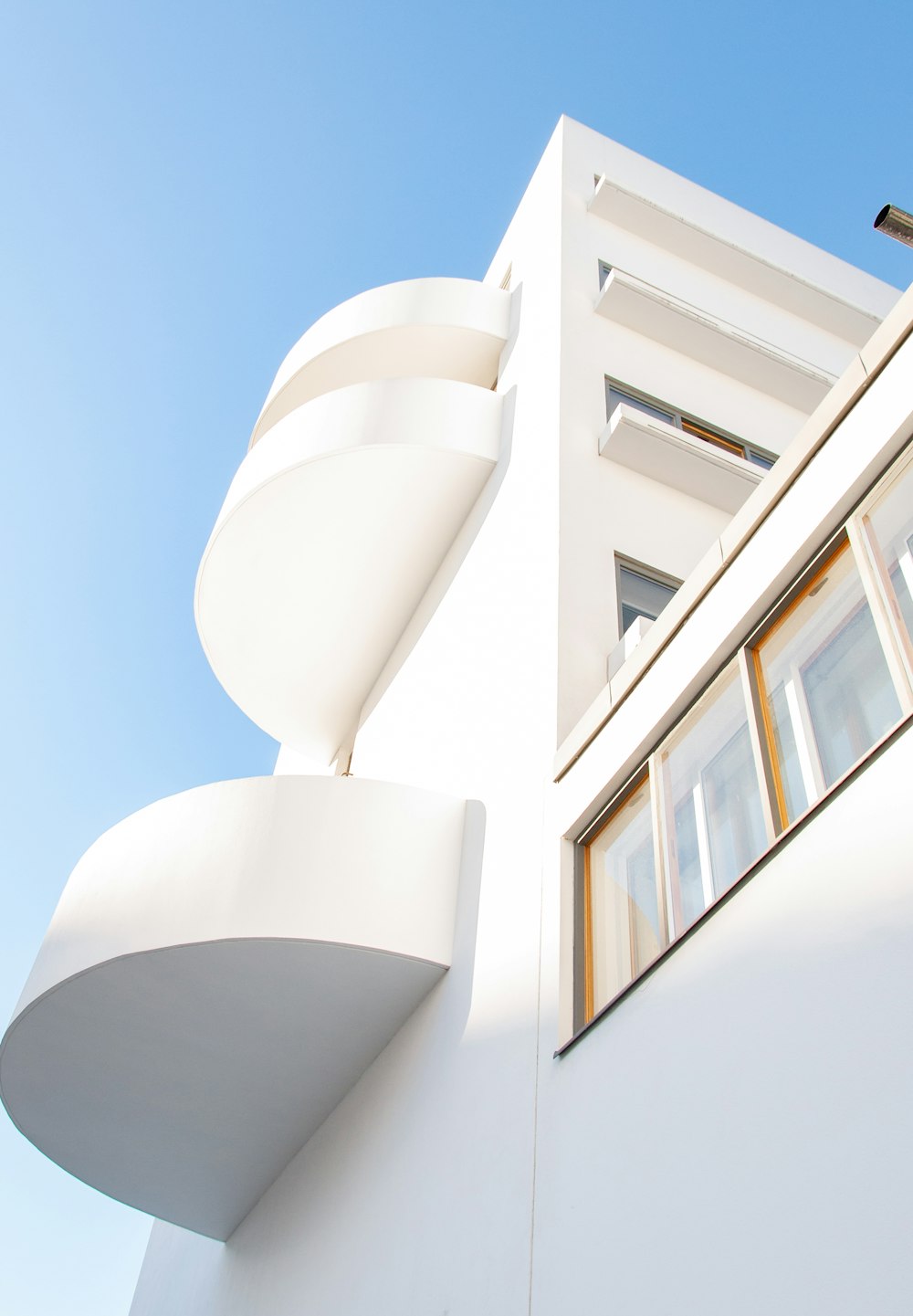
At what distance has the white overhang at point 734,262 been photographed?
16.0 m

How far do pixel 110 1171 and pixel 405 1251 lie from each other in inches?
200

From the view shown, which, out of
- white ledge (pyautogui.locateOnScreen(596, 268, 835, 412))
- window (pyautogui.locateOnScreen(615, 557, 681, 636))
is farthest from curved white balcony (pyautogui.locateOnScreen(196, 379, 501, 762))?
window (pyautogui.locateOnScreen(615, 557, 681, 636))

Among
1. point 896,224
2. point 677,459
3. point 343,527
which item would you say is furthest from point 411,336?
point 896,224

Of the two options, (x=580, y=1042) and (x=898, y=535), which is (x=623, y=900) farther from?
(x=898, y=535)

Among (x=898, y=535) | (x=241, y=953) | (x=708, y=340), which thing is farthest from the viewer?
(x=708, y=340)

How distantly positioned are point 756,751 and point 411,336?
1041 centimetres

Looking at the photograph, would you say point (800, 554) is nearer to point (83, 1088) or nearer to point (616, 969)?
point (616, 969)

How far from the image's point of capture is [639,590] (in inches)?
402

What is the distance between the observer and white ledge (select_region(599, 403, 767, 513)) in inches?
437

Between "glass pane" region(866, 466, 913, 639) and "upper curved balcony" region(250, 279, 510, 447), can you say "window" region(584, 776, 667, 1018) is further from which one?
"upper curved balcony" region(250, 279, 510, 447)

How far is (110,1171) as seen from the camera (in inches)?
438

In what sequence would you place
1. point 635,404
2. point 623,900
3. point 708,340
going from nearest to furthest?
point 623,900
point 635,404
point 708,340

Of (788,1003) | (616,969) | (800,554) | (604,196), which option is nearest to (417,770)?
(616,969)

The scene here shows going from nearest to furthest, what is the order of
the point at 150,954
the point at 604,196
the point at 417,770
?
the point at 150,954
the point at 417,770
the point at 604,196
